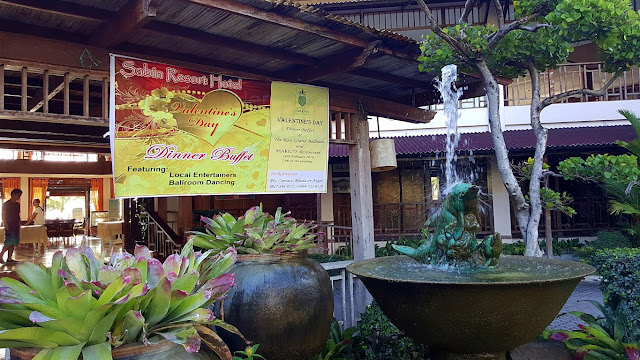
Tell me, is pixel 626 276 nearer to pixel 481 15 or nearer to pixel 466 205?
pixel 466 205

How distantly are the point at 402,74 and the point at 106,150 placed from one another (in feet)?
24.9

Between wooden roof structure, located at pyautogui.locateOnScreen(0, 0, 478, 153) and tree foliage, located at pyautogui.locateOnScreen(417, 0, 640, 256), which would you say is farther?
tree foliage, located at pyautogui.locateOnScreen(417, 0, 640, 256)

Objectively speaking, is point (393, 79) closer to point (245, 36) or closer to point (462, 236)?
point (245, 36)

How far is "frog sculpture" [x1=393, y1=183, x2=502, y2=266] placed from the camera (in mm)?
3633

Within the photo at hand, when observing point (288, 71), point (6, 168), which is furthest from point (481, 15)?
point (6, 168)

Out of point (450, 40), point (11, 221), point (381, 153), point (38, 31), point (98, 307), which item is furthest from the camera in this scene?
point (11, 221)

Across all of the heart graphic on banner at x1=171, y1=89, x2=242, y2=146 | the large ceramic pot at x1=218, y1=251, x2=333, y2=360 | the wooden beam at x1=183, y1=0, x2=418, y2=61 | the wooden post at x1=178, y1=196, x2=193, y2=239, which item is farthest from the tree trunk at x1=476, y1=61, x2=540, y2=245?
the wooden post at x1=178, y1=196, x2=193, y2=239

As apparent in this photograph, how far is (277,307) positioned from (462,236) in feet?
5.19

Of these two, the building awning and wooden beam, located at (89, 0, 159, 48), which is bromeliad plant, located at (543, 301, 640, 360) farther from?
the building awning

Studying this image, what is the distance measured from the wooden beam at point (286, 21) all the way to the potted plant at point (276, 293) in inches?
71.8

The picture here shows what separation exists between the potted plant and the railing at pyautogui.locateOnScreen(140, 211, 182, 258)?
6.42 meters

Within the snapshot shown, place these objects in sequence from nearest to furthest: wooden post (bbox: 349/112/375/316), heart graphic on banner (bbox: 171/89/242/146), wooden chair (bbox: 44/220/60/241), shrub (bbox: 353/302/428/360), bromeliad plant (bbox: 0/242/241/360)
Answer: bromeliad plant (bbox: 0/242/241/360) < shrub (bbox: 353/302/428/360) < heart graphic on banner (bbox: 171/89/242/146) < wooden post (bbox: 349/112/375/316) < wooden chair (bbox: 44/220/60/241)

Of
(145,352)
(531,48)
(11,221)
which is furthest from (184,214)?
(145,352)

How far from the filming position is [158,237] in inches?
426
